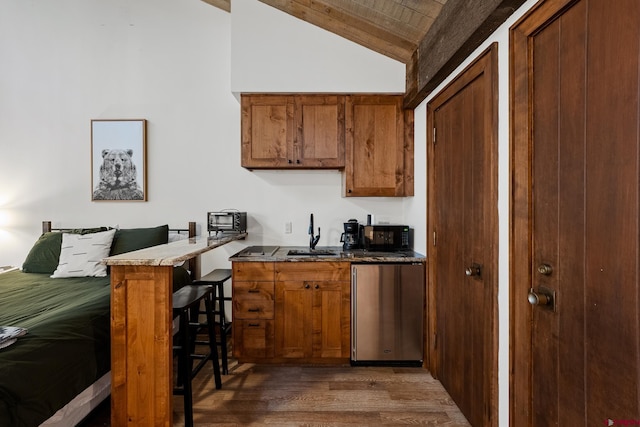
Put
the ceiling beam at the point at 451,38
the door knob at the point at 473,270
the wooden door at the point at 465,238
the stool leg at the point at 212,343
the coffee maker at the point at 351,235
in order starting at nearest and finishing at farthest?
the ceiling beam at the point at 451,38
the wooden door at the point at 465,238
the door knob at the point at 473,270
the stool leg at the point at 212,343
the coffee maker at the point at 351,235

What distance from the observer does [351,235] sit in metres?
2.76

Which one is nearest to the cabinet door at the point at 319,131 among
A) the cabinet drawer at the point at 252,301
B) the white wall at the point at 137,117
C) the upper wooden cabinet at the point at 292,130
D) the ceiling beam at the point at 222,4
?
the upper wooden cabinet at the point at 292,130

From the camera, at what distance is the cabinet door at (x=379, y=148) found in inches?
103

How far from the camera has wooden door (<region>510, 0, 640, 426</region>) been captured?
0.82m

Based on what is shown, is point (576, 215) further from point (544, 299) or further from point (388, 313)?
point (388, 313)

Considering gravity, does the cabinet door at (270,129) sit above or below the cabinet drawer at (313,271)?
above

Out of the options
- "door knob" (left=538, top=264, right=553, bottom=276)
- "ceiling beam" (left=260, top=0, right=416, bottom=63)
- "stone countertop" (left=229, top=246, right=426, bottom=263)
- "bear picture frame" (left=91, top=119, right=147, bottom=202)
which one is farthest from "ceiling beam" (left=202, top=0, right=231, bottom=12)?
"door knob" (left=538, top=264, right=553, bottom=276)

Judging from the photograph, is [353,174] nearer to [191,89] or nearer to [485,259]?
[485,259]

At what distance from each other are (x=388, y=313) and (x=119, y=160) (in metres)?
3.04

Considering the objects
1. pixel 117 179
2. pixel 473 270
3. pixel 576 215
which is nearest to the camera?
A: pixel 576 215

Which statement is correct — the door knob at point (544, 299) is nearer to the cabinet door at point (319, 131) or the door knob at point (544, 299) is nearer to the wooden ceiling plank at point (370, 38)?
the cabinet door at point (319, 131)

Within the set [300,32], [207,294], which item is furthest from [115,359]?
[300,32]

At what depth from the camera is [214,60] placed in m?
2.96

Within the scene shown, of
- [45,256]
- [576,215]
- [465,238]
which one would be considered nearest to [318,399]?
[465,238]
